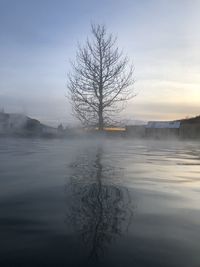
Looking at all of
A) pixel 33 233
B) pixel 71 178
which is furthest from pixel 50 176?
pixel 33 233

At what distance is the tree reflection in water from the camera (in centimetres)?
321

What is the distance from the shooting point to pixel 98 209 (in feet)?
13.8

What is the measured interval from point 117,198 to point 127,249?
192 centimetres

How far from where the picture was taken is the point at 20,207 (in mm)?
4191

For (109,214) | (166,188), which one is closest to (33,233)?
(109,214)

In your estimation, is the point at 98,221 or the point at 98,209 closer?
the point at 98,221

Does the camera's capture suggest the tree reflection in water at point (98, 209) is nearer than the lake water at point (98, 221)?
No

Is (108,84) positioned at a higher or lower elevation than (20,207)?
higher

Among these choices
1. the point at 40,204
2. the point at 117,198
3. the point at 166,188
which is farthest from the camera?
the point at 166,188

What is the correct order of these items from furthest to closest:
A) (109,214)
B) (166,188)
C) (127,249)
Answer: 1. (166,188)
2. (109,214)
3. (127,249)

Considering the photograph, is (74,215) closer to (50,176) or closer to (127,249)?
(127,249)

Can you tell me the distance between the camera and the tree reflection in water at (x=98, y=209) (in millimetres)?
3215

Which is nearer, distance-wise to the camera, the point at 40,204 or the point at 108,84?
the point at 40,204

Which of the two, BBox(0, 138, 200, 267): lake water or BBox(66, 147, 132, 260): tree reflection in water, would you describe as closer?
BBox(0, 138, 200, 267): lake water
